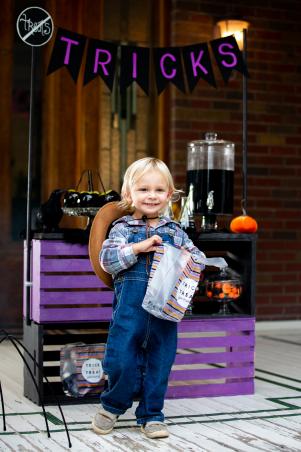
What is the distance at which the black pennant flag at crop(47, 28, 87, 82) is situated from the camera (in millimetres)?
4094

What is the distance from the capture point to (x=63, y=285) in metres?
3.84

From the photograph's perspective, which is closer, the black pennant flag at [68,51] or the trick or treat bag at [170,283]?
the trick or treat bag at [170,283]

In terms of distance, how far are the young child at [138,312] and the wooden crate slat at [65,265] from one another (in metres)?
0.56

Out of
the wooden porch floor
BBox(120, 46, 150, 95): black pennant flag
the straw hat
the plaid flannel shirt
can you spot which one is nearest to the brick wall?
BBox(120, 46, 150, 95): black pennant flag

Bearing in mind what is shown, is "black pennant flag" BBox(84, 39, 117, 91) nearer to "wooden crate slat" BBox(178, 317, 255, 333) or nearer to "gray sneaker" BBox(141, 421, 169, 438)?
"wooden crate slat" BBox(178, 317, 255, 333)

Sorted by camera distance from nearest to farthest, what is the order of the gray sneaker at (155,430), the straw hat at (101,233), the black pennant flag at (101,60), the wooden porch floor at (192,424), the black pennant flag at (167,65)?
the wooden porch floor at (192,424)
the gray sneaker at (155,430)
the straw hat at (101,233)
the black pennant flag at (101,60)
the black pennant flag at (167,65)

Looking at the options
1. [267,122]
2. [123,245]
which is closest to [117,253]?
[123,245]

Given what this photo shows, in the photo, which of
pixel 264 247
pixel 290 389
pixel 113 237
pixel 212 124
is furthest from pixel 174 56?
pixel 264 247

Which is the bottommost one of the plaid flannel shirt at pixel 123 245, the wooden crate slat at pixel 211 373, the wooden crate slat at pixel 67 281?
the wooden crate slat at pixel 211 373

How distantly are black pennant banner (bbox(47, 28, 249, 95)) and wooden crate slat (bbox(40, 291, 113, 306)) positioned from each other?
997mm

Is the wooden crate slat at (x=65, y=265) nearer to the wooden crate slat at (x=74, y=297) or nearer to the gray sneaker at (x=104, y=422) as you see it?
the wooden crate slat at (x=74, y=297)

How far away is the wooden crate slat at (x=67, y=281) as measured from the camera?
150 inches

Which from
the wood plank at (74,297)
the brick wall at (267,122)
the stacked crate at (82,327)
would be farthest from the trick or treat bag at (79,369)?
the brick wall at (267,122)

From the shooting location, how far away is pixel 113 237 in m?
3.27
